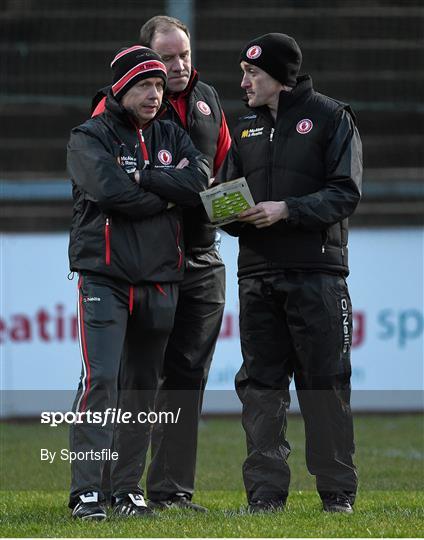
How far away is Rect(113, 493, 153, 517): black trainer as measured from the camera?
17.2ft

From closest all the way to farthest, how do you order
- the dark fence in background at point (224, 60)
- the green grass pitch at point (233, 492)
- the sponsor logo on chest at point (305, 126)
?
→ the green grass pitch at point (233, 492) → the sponsor logo on chest at point (305, 126) → the dark fence in background at point (224, 60)

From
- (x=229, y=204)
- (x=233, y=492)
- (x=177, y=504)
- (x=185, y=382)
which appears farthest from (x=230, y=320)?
(x=229, y=204)

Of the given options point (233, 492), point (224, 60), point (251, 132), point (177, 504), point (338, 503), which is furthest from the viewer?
point (224, 60)

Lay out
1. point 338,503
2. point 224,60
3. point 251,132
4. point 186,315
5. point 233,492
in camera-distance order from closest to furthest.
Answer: point 338,503, point 251,132, point 186,315, point 233,492, point 224,60

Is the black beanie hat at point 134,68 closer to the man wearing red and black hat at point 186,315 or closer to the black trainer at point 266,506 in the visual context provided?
the man wearing red and black hat at point 186,315

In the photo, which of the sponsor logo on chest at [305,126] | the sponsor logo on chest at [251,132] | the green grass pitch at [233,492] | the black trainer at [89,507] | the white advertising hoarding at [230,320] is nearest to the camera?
the green grass pitch at [233,492]

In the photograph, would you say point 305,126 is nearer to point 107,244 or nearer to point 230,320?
point 107,244

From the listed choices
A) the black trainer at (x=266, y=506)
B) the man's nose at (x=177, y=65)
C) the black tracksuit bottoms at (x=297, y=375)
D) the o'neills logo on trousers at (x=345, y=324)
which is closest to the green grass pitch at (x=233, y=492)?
the black trainer at (x=266, y=506)

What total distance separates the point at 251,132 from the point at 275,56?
0.33 metres

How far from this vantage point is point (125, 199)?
513 cm

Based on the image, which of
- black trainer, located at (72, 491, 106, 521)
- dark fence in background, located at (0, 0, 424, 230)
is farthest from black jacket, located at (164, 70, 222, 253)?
dark fence in background, located at (0, 0, 424, 230)

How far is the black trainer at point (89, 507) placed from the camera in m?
5.00

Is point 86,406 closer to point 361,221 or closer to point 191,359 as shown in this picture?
point 191,359

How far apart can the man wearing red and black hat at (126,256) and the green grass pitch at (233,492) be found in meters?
0.29
